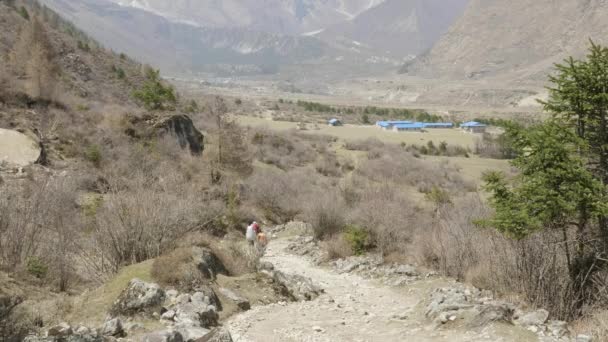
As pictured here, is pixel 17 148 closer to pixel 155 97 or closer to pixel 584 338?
pixel 584 338

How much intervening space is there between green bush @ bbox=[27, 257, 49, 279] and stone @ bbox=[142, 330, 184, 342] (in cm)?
392

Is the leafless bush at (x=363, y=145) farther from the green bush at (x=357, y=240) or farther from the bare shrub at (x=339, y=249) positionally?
the green bush at (x=357, y=240)

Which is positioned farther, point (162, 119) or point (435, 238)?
point (162, 119)

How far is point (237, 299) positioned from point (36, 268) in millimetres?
3961

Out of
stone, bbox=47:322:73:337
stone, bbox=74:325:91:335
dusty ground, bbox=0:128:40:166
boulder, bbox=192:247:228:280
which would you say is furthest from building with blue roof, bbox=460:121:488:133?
stone, bbox=47:322:73:337

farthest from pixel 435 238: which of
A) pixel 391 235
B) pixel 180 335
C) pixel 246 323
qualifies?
pixel 180 335

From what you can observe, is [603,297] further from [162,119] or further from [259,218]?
[162,119]

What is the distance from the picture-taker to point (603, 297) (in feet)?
34.6

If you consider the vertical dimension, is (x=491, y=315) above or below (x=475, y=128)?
below

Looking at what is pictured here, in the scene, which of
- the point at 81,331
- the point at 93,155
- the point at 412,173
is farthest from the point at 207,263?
the point at 412,173

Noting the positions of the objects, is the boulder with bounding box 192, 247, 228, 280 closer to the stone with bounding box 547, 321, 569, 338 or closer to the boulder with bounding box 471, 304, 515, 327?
the boulder with bounding box 471, 304, 515, 327

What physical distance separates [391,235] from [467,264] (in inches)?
197

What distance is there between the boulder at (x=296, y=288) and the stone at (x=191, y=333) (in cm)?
538

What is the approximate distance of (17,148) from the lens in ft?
80.2
